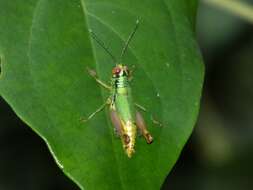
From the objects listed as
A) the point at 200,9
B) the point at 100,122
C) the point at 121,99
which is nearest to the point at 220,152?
the point at 200,9

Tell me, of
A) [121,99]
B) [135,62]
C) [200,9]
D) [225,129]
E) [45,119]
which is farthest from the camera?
[225,129]

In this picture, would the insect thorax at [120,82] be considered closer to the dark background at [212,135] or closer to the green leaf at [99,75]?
the green leaf at [99,75]

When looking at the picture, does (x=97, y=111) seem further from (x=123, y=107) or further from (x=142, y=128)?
(x=123, y=107)

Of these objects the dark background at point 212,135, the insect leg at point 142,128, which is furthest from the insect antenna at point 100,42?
the dark background at point 212,135

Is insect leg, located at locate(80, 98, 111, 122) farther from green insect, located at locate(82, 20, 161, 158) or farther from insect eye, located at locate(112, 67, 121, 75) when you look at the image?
insect eye, located at locate(112, 67, 121, 75)

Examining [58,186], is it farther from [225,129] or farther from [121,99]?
[121,99]

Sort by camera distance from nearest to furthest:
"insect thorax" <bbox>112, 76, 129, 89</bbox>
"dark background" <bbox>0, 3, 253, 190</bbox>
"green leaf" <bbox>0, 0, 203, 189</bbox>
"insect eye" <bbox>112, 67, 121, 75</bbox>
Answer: "green leaf" <bbox>0, 0, 203, 189</bbox> < "insect eye" <bbox>112, 67, 121, 75</bbox> < "insect thorax" <bbox>112, 76, 129, 89</bbox> < "dark background" <bbox>0, 3, 253, 190</bbox>

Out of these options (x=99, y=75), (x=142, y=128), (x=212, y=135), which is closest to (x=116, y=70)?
(x=99, y=75)

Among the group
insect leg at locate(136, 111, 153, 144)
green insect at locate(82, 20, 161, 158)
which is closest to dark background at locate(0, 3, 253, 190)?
green insect at locate(82, 20, 161, 158)
